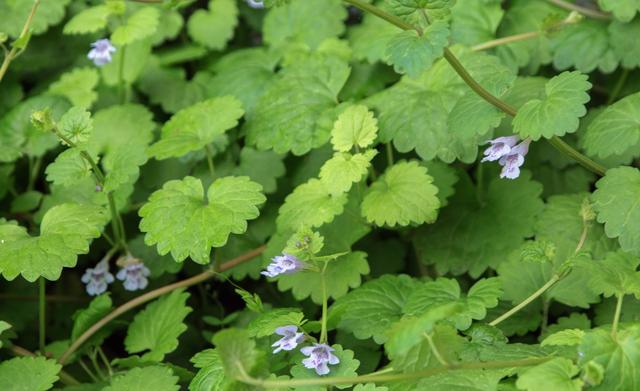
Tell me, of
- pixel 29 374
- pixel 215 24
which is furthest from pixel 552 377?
pixel 215 24

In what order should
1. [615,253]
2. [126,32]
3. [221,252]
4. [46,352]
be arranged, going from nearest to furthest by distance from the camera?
[615,253] → [46,352] → [221,252] → [126,32]

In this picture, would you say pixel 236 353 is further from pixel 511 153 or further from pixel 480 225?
pixel 480 225

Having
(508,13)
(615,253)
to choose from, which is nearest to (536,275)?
(615,253)

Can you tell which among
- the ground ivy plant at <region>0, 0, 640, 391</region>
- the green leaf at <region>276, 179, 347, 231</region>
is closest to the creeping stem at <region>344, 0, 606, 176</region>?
the ground ivy plant at <region>0, 0, 640, 391</region>

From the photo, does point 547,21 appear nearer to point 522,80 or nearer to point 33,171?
point 522,80

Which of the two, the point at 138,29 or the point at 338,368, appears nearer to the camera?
the point at 338,368

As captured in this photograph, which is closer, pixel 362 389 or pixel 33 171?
pixel 362 389

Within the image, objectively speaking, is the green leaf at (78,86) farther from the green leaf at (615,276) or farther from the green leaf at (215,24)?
the green leaf at (615,276)
